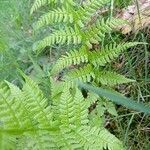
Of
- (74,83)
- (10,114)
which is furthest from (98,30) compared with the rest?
(10,114)

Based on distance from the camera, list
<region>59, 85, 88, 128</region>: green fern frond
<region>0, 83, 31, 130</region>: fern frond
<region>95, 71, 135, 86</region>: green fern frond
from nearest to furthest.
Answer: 1. <region>0, 83, 31, 130</region>: fern frond
2. <region>59, 85, 88, 128</region>: green fern frond
3. <region>95, 71, 135, 86</region>: green fern frond

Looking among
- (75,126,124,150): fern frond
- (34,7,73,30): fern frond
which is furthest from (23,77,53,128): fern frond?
(34,7,73,30): fern frond

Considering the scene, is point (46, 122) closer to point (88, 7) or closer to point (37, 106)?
point (37, 106)

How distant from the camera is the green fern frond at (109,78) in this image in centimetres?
226

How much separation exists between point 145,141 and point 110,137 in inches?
15.6

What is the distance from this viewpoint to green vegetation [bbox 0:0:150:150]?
1.69 metres

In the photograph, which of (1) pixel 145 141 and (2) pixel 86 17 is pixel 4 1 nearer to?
(2) pixel 86 17

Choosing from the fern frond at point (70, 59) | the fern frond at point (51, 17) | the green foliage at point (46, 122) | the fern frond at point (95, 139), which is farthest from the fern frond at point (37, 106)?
the fern frond at point (51, 17)

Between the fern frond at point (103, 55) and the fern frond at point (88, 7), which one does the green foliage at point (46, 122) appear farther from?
the fern frond at point (88, 7)

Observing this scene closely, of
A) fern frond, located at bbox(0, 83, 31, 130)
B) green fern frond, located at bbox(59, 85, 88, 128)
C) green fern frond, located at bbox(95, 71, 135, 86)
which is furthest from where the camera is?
green fern frond, located at bbox(95, 71, 135, 86)

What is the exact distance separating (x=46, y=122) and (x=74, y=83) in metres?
0.55

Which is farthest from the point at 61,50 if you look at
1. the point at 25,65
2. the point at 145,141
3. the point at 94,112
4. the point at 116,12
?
the point at 145,141

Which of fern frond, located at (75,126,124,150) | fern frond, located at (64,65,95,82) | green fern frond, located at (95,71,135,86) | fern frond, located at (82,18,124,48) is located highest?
fern frond, located at (82,18,124,48)

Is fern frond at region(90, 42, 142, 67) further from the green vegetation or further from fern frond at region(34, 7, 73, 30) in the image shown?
fern frond at region(34, 7, 73, 30)
